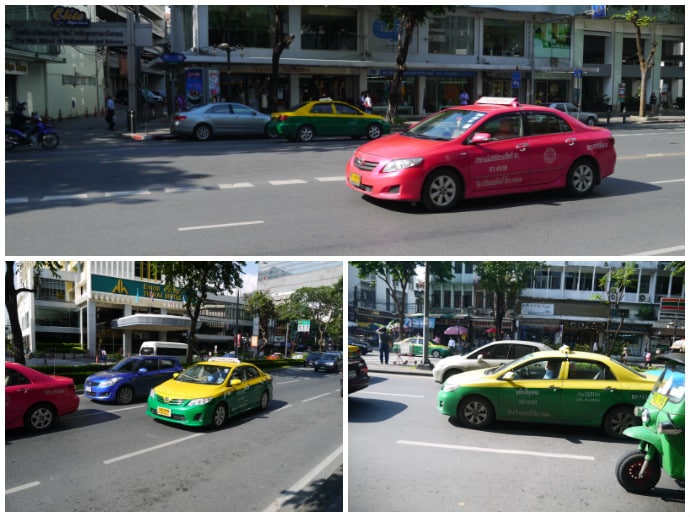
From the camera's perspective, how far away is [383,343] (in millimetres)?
7465

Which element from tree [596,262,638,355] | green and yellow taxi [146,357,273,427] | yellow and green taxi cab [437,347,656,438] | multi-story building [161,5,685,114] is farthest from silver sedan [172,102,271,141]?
tree [596,262,638,355]

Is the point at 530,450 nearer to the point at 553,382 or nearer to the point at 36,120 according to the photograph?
the point at 553,382

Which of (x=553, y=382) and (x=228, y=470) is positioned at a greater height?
(x=553, y=382)

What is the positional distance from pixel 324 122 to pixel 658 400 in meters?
18.5

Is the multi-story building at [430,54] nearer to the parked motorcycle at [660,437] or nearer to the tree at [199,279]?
the tree at [199,279]

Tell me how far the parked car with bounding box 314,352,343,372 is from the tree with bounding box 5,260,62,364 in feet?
10.4

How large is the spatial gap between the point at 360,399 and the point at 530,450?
1747 mm

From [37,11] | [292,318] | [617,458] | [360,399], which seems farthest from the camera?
[37,11]

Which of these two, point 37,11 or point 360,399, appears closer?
point 360,399

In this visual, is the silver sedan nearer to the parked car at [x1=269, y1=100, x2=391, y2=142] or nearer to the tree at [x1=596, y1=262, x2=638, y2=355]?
the parked car at [x1=269, y1=100, x2=391, y2=142]

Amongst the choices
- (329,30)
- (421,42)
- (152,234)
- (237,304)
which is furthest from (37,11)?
(237,304)

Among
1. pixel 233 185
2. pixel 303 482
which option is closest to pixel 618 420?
pixel 303 482

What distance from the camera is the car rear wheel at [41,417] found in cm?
780

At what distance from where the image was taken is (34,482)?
22.6 ft
